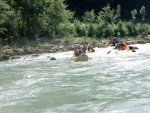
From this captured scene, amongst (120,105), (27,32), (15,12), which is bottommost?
(120,105)

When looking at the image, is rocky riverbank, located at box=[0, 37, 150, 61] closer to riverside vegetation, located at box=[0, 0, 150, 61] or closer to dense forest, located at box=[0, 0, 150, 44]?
riverside vegetation, located at box=[0, 0, 150, 61]

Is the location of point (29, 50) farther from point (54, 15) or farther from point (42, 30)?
point (54, 15)

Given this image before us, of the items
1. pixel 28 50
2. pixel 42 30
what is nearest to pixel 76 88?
pixel 28 50

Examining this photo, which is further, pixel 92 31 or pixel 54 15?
pixel 92 31

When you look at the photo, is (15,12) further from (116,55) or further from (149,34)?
(149,34)

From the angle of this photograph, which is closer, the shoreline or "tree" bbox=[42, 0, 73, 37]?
the shoreline

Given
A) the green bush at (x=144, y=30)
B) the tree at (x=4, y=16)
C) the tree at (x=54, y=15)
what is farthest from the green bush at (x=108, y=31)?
the tree at (x=4, y=16)

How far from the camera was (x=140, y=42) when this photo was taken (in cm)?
3139

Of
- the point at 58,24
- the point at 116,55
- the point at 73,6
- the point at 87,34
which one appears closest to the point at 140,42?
the point at 87,34

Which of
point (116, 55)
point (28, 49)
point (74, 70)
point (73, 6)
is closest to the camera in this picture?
point (74, 70)

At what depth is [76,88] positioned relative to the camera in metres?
11.6

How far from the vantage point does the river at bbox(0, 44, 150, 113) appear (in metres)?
9.41

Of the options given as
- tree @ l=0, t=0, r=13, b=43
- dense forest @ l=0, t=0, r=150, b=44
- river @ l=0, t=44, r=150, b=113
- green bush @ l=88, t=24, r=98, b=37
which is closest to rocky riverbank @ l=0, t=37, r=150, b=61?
tree @ l=0, t=0, r=13, b=43

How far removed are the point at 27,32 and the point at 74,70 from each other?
1387 centimetres
